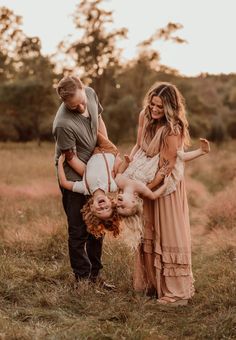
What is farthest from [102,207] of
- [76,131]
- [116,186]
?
[76,131]

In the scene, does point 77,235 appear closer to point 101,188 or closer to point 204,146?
point 101,188

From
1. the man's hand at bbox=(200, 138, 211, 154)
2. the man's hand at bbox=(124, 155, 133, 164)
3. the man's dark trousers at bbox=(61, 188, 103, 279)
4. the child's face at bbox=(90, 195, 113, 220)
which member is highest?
the man's hand at bbox=(200, 138, 211, 154)

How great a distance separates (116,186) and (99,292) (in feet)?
3.43

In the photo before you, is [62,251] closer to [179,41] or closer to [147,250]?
[147,250]

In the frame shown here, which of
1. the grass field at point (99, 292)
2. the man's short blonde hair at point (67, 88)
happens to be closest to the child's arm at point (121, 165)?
the man's short blonde hair at point (67, 88)

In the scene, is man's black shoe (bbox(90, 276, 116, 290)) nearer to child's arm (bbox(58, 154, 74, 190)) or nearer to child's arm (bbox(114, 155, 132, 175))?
child's arm (bbox(58, 154, 74, 190))

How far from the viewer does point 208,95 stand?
51.6 m

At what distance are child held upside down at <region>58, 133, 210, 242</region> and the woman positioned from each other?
10cm

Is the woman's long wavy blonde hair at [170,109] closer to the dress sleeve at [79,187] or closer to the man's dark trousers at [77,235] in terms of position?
the dress sleeve at [79,187]

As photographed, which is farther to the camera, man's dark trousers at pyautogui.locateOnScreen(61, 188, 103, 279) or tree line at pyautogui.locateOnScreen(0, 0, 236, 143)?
tree line at pyautogui.locateOnScreen(0, 0, 236, 143)

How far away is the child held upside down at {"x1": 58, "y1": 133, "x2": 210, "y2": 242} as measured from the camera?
524 centimetres

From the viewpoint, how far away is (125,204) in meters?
5.21

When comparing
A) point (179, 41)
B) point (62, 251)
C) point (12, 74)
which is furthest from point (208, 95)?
point (62, 251)

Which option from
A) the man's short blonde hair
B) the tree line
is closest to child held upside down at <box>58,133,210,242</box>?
the man's short blonde hair
